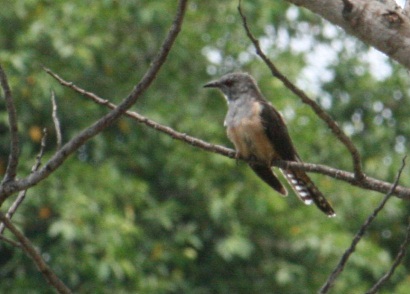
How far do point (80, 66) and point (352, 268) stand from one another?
338cm

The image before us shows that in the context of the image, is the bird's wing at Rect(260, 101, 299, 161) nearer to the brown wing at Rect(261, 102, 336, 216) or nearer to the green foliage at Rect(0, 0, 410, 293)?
the brown wing at Rect(261, 102, 336, 216)

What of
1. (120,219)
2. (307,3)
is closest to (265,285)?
(120,219)

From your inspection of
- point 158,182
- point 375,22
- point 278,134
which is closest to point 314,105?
point 375,22

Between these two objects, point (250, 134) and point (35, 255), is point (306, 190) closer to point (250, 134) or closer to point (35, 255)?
point (250, 134)

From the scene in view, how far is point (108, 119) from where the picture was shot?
265cm

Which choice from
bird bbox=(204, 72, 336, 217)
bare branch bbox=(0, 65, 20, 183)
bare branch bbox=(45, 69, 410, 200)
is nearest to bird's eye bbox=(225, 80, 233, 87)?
bird bbox=(204, 72, 336, 217)

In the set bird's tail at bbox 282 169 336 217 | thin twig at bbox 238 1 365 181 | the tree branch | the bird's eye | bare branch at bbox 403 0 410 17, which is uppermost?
bare branch at bbox 403 0 410 17

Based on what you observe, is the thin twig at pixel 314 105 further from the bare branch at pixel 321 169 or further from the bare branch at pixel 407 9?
the bare branch at pixel 407 9

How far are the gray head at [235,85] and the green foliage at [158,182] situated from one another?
277 cm

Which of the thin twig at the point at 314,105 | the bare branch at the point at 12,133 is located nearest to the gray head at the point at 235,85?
the thin twig at the point at 314,105

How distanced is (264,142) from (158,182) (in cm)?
498

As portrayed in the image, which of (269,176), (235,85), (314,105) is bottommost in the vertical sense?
(269,176)

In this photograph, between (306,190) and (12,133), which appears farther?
(306,190)

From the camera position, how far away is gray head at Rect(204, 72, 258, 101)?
565cm
